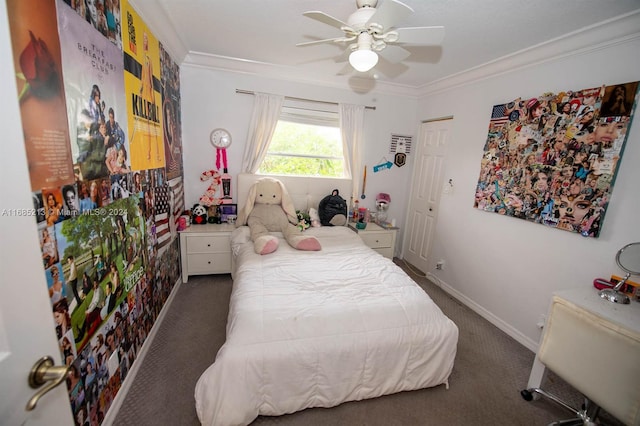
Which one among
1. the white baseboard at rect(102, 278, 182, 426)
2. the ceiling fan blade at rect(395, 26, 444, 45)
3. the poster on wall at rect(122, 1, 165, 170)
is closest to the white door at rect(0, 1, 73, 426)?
the white baseboard at rect(102, 278, 182, 426)

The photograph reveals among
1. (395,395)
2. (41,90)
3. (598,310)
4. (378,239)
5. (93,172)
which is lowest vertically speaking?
(395,395)

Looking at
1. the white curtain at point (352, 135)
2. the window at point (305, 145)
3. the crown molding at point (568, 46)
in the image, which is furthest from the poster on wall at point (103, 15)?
the crown molding at point (568, 46)

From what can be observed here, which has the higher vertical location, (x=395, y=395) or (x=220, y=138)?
(x=220, y=138)

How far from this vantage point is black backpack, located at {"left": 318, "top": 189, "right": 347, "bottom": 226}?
316 cm

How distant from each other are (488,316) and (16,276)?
10.5ft

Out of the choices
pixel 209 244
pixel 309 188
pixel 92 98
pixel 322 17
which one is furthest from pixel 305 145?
pixel 92 98

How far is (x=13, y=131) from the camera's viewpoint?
1.79 feet

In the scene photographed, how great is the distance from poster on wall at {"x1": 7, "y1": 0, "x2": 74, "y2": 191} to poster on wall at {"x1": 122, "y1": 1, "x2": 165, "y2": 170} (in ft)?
2.00

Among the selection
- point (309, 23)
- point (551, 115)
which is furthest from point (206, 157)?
point (551, 115)

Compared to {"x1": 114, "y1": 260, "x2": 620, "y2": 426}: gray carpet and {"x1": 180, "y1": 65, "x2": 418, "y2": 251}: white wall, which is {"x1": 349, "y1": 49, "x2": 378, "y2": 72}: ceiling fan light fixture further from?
{"x1": 114, "y1": 260, "x2": 620, "y2": 426}: gray carpet

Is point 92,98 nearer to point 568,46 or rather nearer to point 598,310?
point 598,310

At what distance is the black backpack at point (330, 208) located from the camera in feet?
10.4

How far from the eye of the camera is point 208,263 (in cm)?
296

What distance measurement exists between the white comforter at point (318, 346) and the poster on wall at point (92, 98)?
1058mm
